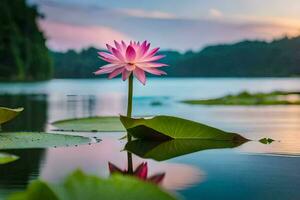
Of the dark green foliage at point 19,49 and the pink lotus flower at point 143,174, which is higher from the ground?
the dark green foliage at point 19,49

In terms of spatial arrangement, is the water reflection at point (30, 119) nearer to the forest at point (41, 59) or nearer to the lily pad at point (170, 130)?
the lily pad at point (170, 130)

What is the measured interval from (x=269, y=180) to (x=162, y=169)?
335mm

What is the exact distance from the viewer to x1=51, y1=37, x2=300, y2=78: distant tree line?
16.0 m

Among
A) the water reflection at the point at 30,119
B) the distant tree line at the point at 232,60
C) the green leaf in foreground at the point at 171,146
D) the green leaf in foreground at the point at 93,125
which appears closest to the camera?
the green leaf in foreground at the point at 171,146

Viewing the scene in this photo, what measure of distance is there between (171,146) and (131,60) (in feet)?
1.61

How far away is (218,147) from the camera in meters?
2.21

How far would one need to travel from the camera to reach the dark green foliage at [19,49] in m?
31.0

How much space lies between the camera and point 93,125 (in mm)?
3160

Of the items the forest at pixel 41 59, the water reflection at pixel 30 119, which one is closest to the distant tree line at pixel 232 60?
the forest at pixel 41 59

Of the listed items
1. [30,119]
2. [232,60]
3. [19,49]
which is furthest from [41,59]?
[30,119]

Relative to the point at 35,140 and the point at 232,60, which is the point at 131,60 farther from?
the point at 232,60

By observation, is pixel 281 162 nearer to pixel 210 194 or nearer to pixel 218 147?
pixel 218 147

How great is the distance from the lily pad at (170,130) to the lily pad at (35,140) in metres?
0.28

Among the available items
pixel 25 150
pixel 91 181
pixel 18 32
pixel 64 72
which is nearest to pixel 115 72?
pixel 25 150
